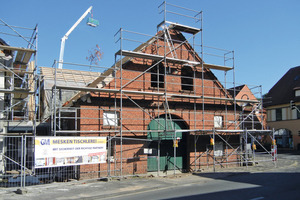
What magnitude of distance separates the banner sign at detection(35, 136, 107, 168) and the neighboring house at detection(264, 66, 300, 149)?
33.1m

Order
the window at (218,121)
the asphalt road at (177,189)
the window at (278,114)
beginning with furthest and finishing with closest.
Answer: the window at (278,114)
the window at (218,121)
the asphalt road at (177,189)

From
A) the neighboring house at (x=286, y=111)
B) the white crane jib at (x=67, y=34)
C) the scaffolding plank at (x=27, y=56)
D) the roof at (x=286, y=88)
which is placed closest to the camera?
the scaffolding plank at (x=27, y=56)

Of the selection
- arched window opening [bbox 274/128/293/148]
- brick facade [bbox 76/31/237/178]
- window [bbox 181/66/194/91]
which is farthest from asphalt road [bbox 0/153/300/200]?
arched window opening [bbox 274/128/293/148]

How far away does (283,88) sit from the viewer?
46.5 m

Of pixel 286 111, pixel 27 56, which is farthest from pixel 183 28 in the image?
pixel 286 111

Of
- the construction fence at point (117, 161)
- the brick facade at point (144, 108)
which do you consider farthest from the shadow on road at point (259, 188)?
the brick facade at point (144, 108)

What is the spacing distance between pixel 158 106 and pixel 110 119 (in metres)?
3.07

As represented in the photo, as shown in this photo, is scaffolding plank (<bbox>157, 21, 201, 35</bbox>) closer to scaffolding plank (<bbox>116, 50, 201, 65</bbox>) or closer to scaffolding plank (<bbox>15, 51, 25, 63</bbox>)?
scaffolding plank (<bbox>116, 50, 201, 65</bbox>)

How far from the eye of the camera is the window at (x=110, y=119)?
16484 millimetres

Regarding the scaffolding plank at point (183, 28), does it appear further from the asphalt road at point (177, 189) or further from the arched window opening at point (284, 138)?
the arched window opening at point (284, 138)

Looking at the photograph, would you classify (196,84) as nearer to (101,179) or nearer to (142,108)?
(142,108)

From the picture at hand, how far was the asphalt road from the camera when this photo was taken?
11.3m

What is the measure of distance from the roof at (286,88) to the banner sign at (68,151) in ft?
113

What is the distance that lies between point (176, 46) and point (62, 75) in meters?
8.42
